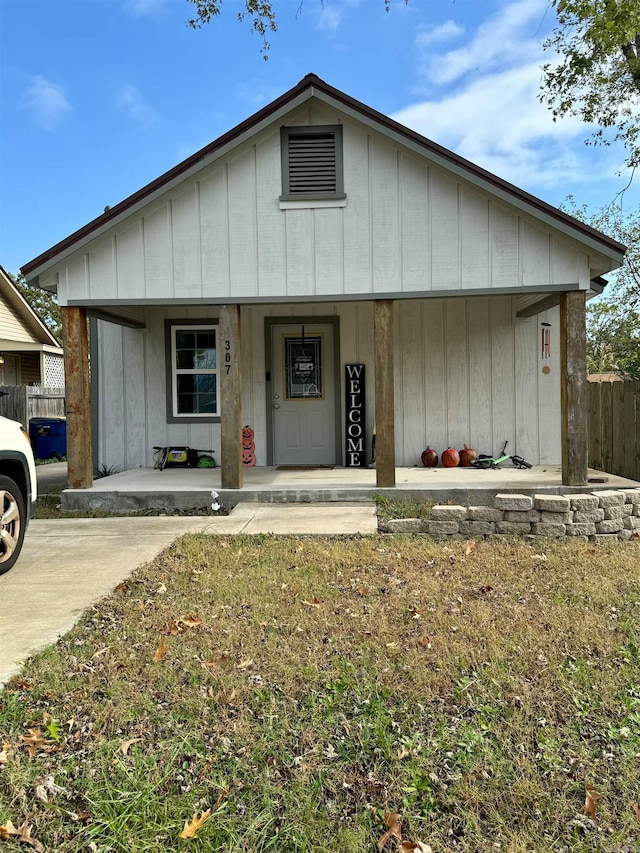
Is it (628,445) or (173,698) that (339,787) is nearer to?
(173,698)

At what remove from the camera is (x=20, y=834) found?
2.22 m

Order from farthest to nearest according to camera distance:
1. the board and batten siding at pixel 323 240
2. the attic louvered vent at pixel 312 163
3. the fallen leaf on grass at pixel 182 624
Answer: the attic louvered vent at pixel 312 163, the board and batten siding at pixel 323 240, the fallen leaf on grass at pixel 182 624

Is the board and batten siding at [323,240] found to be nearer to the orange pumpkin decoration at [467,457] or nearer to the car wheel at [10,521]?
the orange pumpkin decoration at [467,457]

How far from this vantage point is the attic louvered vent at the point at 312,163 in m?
8.20

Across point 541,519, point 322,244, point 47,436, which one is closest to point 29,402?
point 47,436

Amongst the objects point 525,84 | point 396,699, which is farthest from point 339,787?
point 525,84

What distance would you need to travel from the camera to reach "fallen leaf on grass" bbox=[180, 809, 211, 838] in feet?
7.34

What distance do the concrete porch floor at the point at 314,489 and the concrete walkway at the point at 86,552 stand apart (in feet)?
1.00

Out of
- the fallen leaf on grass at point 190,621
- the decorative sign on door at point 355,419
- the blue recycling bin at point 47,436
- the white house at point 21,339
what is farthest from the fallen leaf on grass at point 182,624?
the white house at point 21,339

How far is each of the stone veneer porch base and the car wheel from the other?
3.46 meters

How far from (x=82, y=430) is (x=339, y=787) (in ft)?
22.2

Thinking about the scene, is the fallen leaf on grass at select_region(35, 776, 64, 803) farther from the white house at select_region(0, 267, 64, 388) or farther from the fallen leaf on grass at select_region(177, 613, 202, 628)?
the white house at select_region(0, 267, 64, 388)

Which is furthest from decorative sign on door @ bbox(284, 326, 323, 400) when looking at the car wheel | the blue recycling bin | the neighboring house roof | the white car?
the neighboring house roof

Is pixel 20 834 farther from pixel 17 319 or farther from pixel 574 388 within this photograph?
pixel 17 319
